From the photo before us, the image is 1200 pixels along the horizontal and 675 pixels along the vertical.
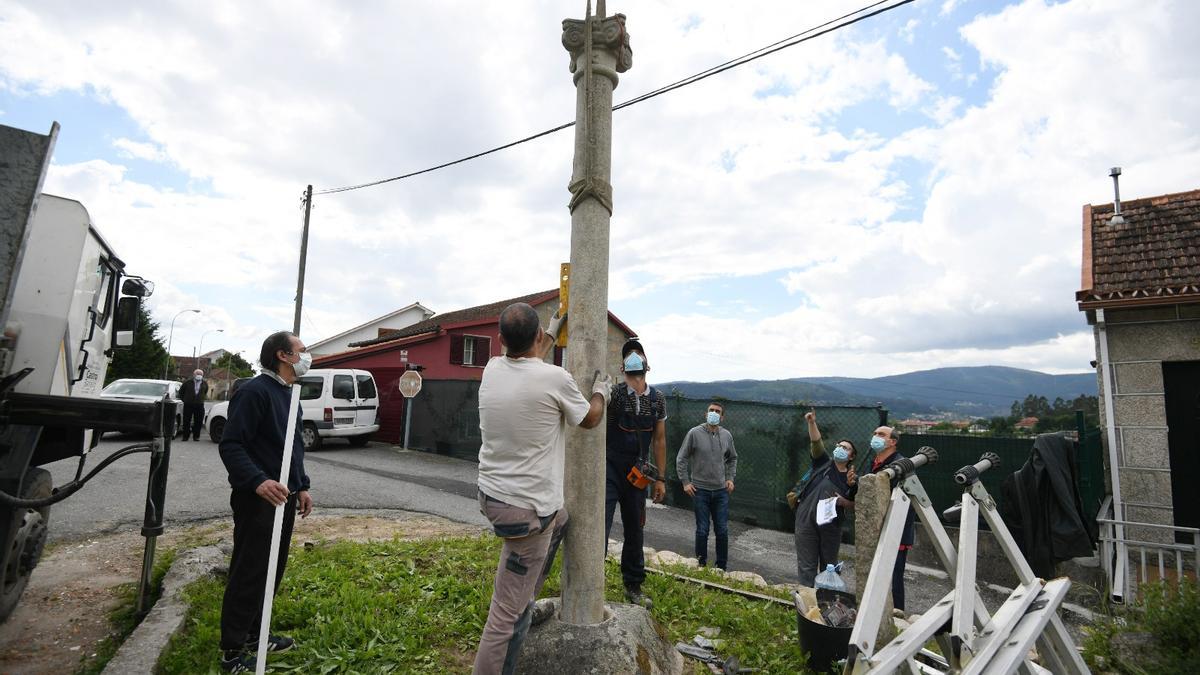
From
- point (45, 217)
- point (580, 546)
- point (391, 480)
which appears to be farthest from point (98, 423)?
point (391, 480)

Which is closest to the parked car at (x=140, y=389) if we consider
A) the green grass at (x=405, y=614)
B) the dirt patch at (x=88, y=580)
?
the dirt patch at (x=88, y=580)

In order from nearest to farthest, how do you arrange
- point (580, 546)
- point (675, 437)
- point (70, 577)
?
point (580, 546) → point (70, 577) → point (675, 437)

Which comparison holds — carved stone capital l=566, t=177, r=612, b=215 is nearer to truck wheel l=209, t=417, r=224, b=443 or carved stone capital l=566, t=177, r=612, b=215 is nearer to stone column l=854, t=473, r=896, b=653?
stone column l=854, t=473, r=896, b=653

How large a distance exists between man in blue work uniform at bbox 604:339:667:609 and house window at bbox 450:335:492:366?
17.2m

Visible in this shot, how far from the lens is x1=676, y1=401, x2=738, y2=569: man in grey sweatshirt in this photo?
22.0 feet

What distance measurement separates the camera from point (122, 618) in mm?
4277

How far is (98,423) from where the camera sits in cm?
384

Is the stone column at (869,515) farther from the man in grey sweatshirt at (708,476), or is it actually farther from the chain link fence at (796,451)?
the chain link fence at (796,451)

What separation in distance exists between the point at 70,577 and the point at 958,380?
578 ft

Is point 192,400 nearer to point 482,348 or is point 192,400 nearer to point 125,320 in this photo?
point 482,348

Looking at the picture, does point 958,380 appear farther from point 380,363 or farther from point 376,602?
point 376,602

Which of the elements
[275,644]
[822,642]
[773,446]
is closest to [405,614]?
[275,644]

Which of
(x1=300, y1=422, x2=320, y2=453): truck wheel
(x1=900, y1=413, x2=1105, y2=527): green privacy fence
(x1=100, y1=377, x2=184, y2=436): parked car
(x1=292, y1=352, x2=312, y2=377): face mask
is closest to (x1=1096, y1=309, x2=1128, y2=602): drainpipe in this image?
(x1=900, y1=413, x2=1105, y2=527): green privacy fence

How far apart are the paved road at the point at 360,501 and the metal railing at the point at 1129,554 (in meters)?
1.12
